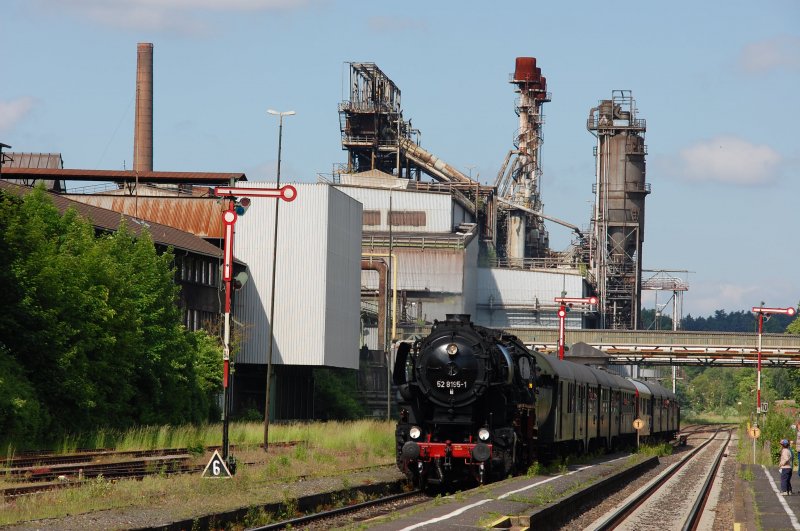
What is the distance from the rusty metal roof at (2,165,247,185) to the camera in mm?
73281

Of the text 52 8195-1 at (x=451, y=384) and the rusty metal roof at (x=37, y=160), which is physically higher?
the rusty metal roof at (x=37, y=160)

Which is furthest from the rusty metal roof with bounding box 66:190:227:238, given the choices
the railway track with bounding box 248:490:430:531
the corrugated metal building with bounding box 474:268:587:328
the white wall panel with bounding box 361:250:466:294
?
the corrugated metal building with bounding box 474:268:587:328

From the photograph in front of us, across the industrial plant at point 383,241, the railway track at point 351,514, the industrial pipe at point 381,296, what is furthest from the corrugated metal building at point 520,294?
the railway track at point 351,514

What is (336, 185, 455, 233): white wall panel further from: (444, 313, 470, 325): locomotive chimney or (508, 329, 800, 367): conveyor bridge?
(444, 313, 470, 325): locomotive chimney

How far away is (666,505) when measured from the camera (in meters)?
26.3

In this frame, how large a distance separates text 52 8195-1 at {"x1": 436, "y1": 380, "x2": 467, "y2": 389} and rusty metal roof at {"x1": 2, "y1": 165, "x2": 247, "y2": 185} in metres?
47.7

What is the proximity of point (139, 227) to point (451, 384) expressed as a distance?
35272mm

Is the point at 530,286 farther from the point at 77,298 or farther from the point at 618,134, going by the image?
the point at 77,298

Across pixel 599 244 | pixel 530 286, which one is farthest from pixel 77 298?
pixel 599 244

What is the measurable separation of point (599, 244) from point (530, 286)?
10228mm

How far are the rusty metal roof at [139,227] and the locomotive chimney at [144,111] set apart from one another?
20.6m

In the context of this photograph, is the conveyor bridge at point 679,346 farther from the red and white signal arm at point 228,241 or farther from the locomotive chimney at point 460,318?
the red and white signal arm at point 228,241

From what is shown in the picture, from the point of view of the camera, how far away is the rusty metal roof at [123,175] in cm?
7328

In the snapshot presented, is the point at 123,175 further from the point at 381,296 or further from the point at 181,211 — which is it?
the point at 381,296
